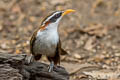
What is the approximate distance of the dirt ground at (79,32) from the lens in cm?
782

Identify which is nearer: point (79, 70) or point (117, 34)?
point (79, 70)

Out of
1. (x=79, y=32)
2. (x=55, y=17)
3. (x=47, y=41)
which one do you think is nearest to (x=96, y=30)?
(x=79, y=32)

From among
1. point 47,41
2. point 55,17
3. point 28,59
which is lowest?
point 28,59

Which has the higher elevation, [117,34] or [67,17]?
[67,17]

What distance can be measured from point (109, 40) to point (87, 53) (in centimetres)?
97

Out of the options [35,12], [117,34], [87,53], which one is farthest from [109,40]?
[35,12]

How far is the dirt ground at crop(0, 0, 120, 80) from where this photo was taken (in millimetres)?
7825

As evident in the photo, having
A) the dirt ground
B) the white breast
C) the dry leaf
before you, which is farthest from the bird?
the dry leaf

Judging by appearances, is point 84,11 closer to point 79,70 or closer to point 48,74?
point 79,70

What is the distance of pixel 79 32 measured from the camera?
965 cm

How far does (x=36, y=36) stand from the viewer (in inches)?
234

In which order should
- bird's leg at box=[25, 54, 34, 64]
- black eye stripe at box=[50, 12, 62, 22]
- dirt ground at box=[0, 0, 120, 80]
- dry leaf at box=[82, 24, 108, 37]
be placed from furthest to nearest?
1. dry leaf at box=[82, 24, 108, 37]
2. dirt ground at box=[0, 0, 120, 80]
3. black eye stripe at box=[50, 12, 62, 22]
4. bird's leg at box=[25, 54, 34, 64]

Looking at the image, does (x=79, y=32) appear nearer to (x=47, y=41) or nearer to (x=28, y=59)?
(x=47, y=41)

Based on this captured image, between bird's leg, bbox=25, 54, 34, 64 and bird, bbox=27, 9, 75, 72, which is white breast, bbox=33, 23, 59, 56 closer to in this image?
bird, bbox=27, 9, 75, 72
